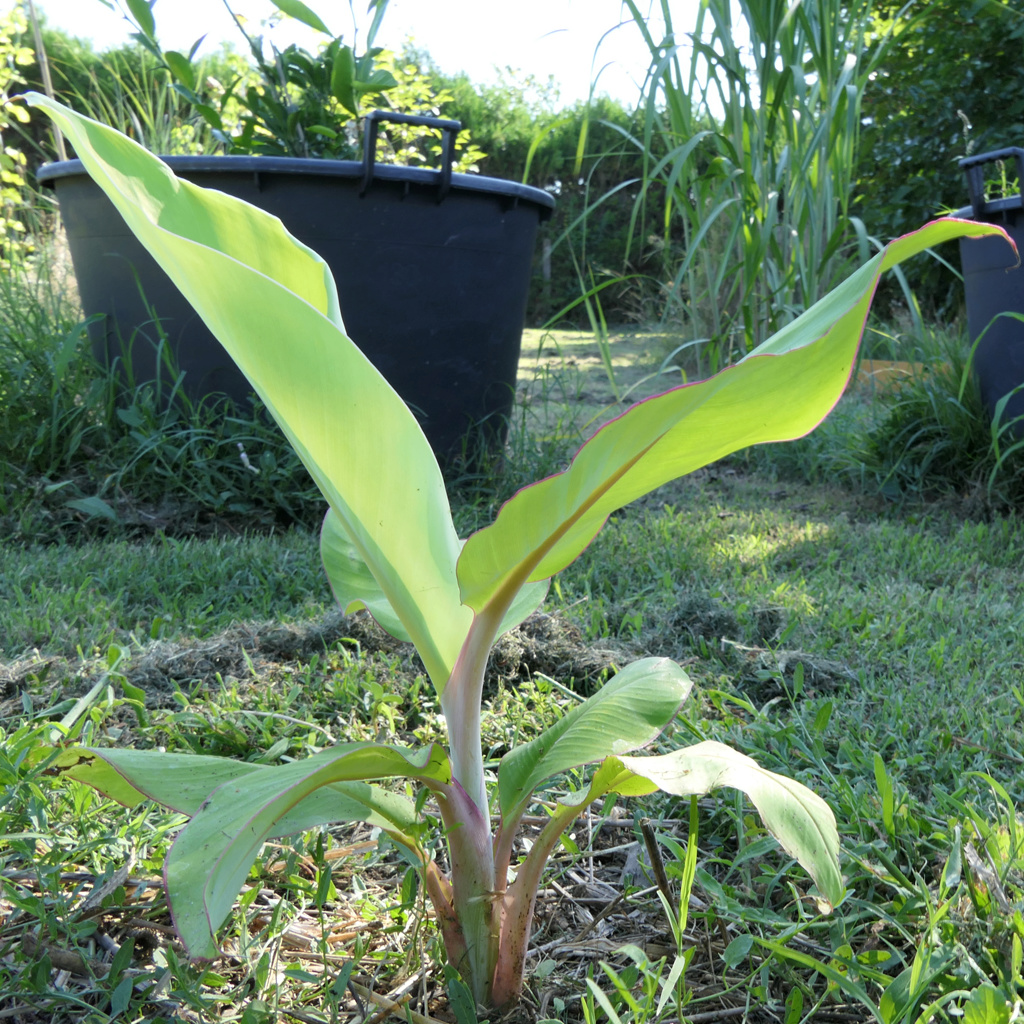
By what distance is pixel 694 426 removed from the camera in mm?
508

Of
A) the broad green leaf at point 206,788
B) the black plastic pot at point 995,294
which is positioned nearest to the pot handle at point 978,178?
the black plastic pot at point 995,294

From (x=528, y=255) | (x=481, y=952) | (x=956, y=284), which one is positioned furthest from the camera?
(x=956, y=284)

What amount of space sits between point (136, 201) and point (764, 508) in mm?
2112

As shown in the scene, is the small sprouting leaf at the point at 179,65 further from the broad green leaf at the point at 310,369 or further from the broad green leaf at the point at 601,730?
the broad green leaf at the point at 601,730

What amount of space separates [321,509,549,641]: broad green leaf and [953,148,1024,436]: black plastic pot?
6.52 feet

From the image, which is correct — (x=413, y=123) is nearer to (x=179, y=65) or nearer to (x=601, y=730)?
(x=179, y=65)

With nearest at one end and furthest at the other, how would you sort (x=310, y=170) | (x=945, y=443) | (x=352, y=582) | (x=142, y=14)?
(x=352, y=582)
(x=142, y=14)
(x=310, y=170)
(x=945, y=443)

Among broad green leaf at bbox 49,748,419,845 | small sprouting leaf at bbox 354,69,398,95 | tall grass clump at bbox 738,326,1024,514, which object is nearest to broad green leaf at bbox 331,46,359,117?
small sprouting leaf at bbox 354,69,398,95

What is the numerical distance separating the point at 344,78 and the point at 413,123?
383mm

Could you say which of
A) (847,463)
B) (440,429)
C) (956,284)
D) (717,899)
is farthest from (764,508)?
(956,284)

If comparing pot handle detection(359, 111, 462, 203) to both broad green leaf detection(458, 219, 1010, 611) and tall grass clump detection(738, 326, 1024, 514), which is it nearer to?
tall grass clump detection(738, 326, 1024, 514)

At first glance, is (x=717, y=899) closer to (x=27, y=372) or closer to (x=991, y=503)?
(x=991, y=503)

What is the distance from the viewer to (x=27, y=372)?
2309 millimetres

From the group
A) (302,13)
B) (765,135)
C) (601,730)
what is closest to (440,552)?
(601,730)
